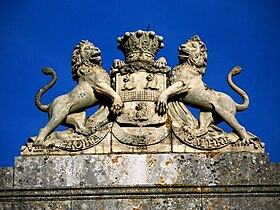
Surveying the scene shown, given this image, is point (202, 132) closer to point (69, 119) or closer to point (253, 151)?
A: point (253, 151)

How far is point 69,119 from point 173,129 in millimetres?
2039

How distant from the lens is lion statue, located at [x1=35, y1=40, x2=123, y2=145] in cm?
1620

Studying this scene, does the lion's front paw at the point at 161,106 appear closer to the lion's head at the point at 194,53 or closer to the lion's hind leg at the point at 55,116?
the lion's head at the point at 194,53

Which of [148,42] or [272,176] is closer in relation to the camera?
[272,176]

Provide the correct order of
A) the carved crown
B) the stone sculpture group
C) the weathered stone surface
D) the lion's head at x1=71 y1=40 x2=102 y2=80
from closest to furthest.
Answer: the weathered stone surface
the stone sculpture group
the lion's head at x1=71 y1=40 x2=102 y2=80
the carved crown

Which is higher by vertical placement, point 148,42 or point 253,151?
point 148,42

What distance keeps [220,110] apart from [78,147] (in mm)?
2790

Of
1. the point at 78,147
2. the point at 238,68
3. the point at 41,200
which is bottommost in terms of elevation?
the point at 41,200

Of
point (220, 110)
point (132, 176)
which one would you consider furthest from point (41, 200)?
point (220, 110)

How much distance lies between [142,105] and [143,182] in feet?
5.00

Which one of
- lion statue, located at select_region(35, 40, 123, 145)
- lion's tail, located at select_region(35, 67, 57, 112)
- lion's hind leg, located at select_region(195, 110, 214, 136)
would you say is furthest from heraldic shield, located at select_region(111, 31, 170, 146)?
lion's tail, located at select_region(35, 67, 57, 112)

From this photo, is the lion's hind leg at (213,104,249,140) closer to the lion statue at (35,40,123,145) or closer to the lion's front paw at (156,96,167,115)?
the lion's front paw at (156,96,167,115)

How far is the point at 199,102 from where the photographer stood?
16406 mm

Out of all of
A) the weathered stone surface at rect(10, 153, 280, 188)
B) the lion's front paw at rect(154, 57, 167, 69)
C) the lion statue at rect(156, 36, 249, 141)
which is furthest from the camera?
the lion's front paw at rect(154, 57, 167, 69)
